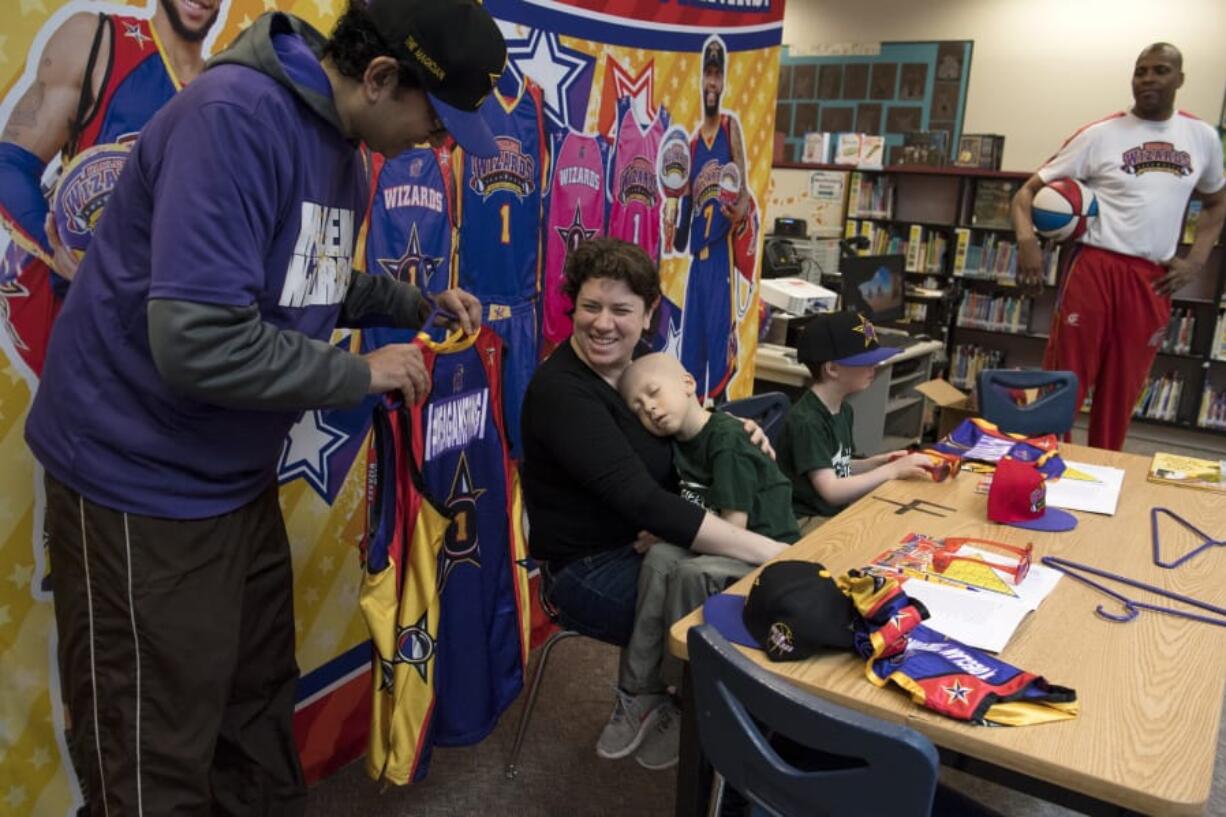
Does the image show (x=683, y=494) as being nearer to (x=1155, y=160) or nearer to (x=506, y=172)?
(x=506, y=172)

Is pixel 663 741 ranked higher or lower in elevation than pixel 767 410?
lower

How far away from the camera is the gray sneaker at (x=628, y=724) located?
2148mm

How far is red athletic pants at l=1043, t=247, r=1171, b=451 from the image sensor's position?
13.2 feet

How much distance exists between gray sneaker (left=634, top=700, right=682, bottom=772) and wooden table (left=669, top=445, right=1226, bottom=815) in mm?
605

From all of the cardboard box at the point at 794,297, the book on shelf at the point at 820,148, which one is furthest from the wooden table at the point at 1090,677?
the book on shelf at the point at 820,148

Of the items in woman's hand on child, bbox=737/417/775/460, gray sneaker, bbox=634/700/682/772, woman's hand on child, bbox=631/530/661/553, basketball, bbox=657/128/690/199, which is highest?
basketball, bbox=657/128/690/199

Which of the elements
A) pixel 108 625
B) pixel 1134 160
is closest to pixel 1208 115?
pixel 1134 160

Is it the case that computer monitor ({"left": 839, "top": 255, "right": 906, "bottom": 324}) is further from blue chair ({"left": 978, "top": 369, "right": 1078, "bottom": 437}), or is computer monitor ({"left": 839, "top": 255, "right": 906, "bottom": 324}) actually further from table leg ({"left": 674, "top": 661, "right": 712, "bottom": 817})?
table leg ({"left": 674, "top": 661, "right": 712, "bottom": 817})

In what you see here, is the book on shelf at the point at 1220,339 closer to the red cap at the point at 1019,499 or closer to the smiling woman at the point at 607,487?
the red cap at the point at 1019,499

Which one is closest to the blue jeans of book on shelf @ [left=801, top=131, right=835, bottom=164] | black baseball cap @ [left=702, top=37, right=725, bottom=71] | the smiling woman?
the smiling woman

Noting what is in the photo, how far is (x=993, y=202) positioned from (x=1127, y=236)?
2.85 meters

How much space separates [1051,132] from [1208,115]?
1.04 meters

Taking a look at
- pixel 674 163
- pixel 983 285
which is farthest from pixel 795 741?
pixel 983 285

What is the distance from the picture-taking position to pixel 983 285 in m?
6.96
